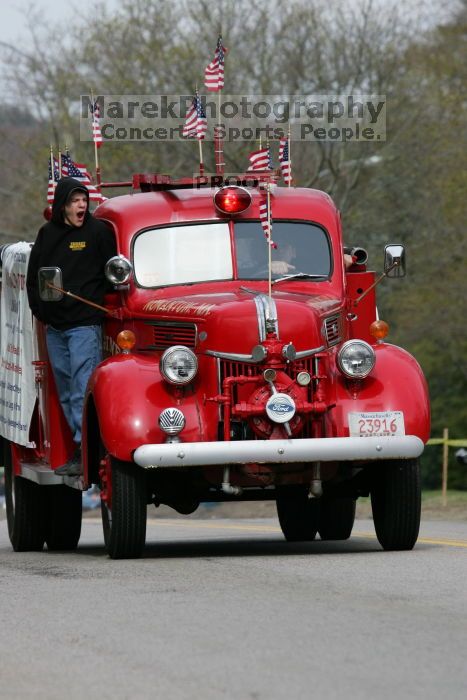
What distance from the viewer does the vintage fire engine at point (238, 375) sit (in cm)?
1117

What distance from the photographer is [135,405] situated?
11.2 m

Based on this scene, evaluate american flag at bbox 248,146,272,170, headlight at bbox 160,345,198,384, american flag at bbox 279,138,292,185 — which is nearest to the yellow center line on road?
headlight at bbox 160,345,198,384

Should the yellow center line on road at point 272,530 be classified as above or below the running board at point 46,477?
below

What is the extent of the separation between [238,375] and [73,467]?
5.75 feet

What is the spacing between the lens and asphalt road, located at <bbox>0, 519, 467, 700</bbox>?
6641mm

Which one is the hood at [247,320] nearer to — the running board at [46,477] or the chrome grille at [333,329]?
the chrome grille at [333,329]

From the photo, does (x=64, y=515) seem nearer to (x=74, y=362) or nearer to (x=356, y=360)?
(x=74, y=362)

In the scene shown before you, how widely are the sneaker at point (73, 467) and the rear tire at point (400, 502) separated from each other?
2.15m

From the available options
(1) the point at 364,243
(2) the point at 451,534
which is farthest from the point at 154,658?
(1) the point at 364,243

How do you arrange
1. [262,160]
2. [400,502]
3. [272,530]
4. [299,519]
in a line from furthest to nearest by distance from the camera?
[272,530]
[262,160]
[299,519]
[400,502]

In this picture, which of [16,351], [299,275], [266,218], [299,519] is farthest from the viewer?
[299,519]

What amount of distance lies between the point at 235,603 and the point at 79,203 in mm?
4731

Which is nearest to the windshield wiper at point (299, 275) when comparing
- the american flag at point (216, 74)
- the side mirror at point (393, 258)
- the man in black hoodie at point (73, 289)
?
the side mirror at point (393, 258)

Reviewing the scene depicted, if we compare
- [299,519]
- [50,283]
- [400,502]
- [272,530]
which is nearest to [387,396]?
[400,502]
